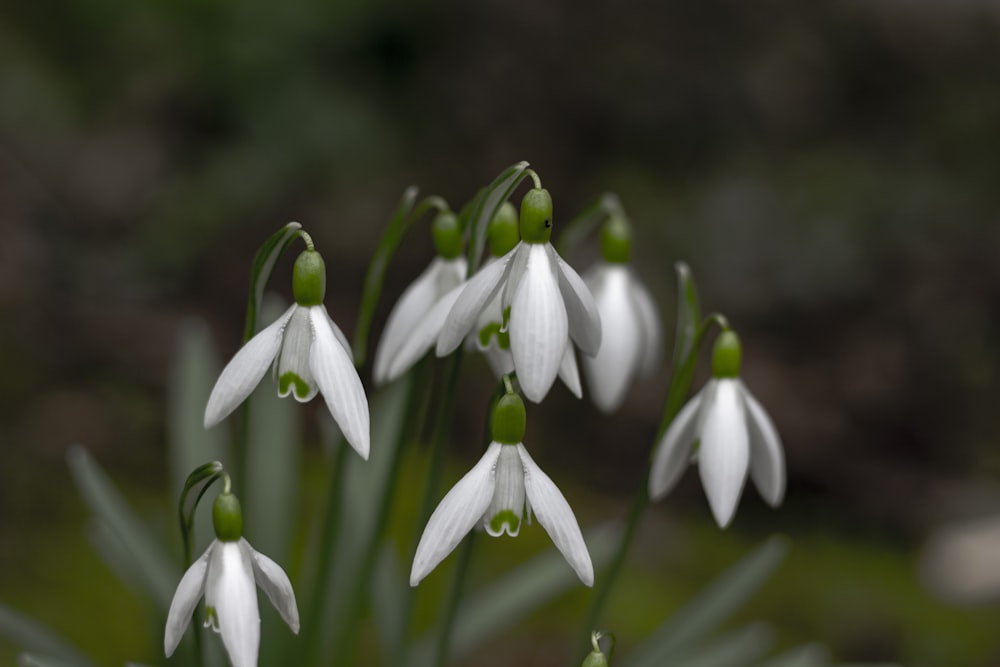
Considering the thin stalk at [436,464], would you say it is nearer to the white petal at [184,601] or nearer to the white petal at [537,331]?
the white petal at [537,331]

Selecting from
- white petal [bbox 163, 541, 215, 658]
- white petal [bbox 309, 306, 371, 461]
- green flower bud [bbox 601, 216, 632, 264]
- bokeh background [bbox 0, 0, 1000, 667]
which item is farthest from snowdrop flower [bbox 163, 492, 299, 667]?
bokeh background [bbox 0, 0, 1000, 667]

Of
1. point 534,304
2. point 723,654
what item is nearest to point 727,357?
point 534,304

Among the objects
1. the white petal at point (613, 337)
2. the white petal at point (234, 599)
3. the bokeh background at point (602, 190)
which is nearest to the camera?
the white petal at point (234, 599)

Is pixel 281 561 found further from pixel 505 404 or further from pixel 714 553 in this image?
pixel 714 553

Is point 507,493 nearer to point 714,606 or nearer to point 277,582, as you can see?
point 277,582

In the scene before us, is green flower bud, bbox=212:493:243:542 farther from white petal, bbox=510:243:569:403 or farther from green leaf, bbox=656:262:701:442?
green leaf, bbox=656:262:701:442

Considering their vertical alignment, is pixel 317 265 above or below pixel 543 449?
above

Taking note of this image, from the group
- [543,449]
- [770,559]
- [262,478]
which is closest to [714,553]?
[543,449]

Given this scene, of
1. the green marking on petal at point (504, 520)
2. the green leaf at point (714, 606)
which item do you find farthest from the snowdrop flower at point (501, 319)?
the green leaf at point (714, 606)
